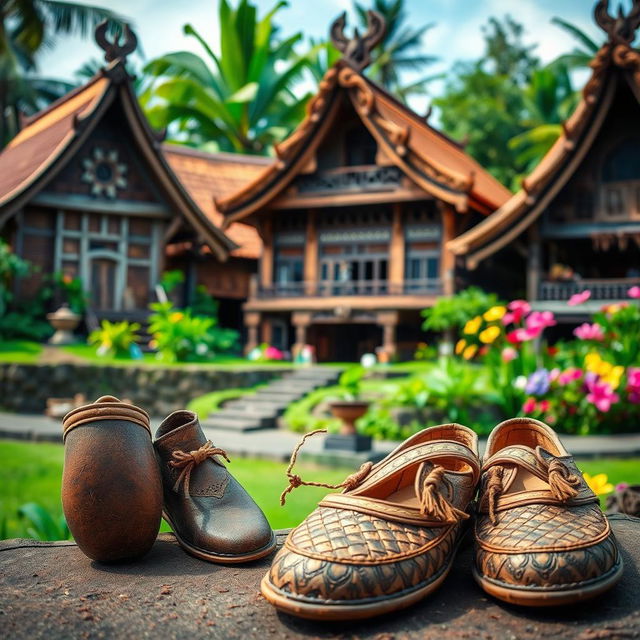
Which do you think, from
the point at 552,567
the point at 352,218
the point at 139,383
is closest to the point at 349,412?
the point at 139,383

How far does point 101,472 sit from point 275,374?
12870 mm

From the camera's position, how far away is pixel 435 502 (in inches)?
74.8

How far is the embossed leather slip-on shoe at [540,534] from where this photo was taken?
177cm

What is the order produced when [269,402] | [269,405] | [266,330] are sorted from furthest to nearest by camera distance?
[266,330]
[269,402]
[269,405]

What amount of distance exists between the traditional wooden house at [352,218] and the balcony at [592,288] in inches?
85.6

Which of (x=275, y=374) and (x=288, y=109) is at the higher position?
(x=288, y=109)

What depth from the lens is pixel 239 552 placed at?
7.45 feet

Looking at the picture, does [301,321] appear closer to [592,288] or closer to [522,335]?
[592,288]

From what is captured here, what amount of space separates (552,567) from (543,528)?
0.13m

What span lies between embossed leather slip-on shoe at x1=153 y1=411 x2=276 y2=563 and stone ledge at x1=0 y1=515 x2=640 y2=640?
0.23ft

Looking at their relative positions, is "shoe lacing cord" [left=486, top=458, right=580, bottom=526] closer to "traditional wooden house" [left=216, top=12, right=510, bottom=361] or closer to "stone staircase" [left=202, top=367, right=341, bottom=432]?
"stone staircase" [left=202, top=367, right=341, bottom=432]

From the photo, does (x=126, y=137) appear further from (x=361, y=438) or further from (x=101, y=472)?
(x=101, y=472)

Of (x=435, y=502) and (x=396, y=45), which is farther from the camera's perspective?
(x=396, y=45)

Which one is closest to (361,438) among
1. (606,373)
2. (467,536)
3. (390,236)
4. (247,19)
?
(606,373)
